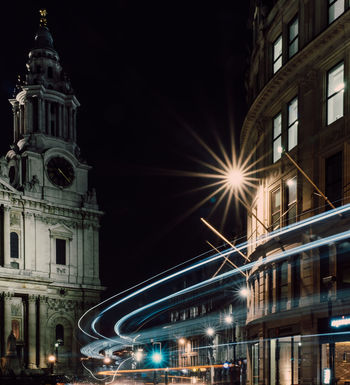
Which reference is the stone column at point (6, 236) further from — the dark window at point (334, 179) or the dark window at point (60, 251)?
the dark window at point (334, 179)

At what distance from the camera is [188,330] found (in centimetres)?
9569

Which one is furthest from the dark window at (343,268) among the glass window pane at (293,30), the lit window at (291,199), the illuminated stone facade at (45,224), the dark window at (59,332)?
the dark window at (59,332)

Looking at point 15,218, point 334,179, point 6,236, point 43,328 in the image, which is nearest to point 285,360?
point 334,179

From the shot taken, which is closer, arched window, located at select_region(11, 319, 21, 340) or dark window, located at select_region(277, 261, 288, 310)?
dark window, located at select_region(277, 261, 288, 310)

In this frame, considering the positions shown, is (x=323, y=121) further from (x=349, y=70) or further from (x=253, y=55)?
(x=253, y=55)

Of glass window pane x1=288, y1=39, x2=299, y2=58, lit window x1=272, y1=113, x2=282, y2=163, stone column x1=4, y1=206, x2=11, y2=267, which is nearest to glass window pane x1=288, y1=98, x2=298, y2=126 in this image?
lit window x1=272, y1=113, x2=282, y2=163

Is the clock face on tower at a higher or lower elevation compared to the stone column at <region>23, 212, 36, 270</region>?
higher

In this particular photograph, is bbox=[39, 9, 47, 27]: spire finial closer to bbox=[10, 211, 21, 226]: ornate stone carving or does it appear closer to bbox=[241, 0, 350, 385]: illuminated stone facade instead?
bbox=[10, 211, 21, 226]: ornate stone carving

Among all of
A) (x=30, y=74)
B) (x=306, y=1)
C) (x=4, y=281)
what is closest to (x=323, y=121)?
(x=306, y=1)

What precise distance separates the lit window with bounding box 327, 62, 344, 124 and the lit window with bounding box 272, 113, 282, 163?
5142 millimetres

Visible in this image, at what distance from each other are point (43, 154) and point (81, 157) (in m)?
6.55

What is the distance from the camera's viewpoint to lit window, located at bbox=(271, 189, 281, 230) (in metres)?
28.8

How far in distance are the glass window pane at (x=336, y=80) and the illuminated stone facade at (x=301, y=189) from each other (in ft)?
0.16

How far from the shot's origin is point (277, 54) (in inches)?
1198
